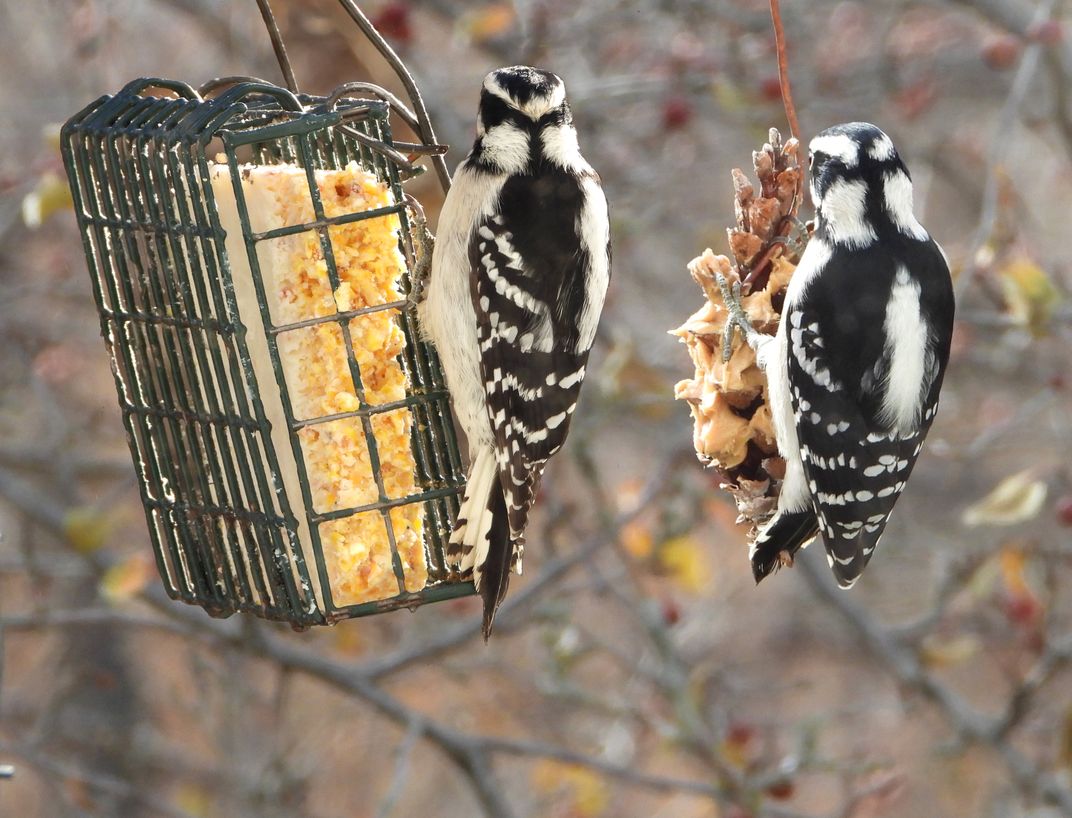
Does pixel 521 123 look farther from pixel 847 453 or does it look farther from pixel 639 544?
pixel 639 544

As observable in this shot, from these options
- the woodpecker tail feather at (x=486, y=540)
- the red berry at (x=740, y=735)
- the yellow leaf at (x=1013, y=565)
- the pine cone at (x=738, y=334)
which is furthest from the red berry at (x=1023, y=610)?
the woodpecker tail feather at (x=486, y=540)

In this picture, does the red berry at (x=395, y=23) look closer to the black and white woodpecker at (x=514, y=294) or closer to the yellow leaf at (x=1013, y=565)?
the black and white woodpecker at (x=514, y=294)

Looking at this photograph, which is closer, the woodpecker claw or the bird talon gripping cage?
the bird talon gripping cage

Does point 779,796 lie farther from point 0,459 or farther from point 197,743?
point 197,743

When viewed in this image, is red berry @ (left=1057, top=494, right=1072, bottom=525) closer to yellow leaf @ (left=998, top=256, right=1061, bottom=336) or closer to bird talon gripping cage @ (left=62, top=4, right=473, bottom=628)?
yellow leaf @ (left=998, top=256, right=1061, bottom=336)

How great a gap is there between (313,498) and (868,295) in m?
1.60

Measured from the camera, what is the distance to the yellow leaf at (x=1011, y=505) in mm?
5066

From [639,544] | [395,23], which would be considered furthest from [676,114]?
[639,544]

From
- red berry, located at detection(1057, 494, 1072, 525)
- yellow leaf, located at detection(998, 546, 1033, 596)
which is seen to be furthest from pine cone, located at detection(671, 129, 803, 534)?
yellow leaf, located at detection(998, 546, 1033, 596)

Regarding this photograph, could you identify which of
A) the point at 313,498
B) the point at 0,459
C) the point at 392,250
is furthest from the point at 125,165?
the point at 0,459

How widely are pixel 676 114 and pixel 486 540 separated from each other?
316 cm

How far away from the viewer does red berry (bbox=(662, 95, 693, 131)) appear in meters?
6.31

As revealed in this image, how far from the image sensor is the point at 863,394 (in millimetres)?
4105

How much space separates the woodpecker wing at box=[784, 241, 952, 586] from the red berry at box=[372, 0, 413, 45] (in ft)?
8.20
